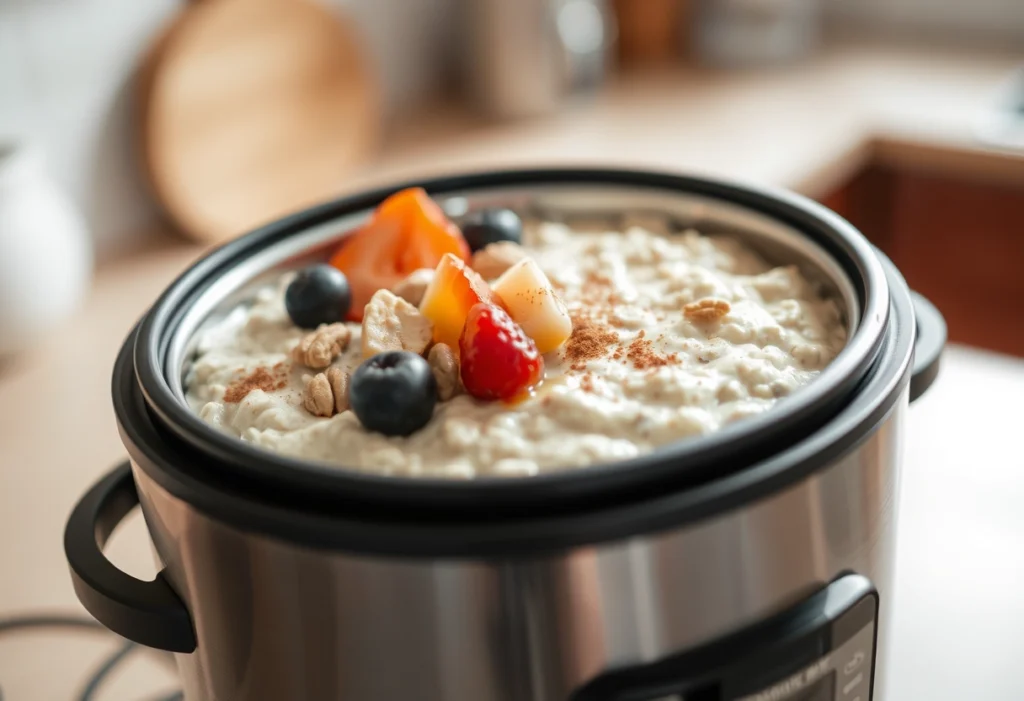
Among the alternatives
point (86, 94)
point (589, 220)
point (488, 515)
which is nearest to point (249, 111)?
point (86, 94)

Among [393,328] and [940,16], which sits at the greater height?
[393,328]

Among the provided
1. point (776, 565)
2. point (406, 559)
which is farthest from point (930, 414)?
point (406, 559)

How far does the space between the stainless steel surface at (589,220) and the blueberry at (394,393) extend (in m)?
0.12

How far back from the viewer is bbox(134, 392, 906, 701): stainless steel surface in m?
0.51

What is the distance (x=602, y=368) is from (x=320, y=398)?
0.18 meters

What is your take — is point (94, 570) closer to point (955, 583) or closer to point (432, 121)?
point (955, 583)

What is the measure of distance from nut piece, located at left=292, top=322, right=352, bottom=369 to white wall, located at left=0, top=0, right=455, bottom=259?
861 millimetres

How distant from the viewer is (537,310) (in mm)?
703

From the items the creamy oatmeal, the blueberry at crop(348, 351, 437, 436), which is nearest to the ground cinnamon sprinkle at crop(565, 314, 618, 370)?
the creamy oatmeal

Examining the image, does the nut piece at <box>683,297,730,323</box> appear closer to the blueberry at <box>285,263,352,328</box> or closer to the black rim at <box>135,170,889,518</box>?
the black rim at <box>135,170,889,518</box>

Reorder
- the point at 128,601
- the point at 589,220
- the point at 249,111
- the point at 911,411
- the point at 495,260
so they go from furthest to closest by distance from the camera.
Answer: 1. the point at 249,111
2. the point at 911,411
3. the point at 589,220
4. the point at 495,260
5. the point at 128,601

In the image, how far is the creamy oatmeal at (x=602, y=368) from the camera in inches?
24.1

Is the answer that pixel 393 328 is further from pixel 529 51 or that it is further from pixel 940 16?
pixel 940 16

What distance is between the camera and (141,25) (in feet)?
4.98
